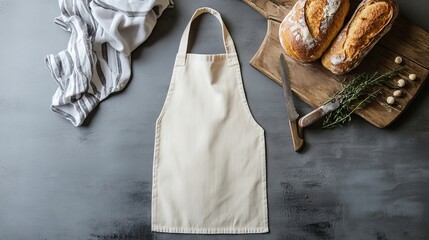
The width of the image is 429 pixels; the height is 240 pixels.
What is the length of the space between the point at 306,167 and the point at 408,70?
0.42m

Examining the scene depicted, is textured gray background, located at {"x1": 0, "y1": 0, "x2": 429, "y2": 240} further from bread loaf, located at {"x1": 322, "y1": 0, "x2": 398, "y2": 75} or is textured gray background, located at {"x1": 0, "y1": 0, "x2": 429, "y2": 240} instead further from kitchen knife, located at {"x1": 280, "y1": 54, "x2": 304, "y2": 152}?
bread loaf, located at {"x1": 322, "y1": 0, "x2": 398, "y2": 75}

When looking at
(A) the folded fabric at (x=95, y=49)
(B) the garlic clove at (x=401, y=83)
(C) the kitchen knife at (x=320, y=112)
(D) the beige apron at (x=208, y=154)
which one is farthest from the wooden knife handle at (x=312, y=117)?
(A) the folded fabric at (x=95, y=49)

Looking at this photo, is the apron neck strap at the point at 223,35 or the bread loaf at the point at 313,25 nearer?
the bread loaf at the point at 313,25

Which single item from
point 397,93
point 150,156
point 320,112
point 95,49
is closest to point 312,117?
point 320,112

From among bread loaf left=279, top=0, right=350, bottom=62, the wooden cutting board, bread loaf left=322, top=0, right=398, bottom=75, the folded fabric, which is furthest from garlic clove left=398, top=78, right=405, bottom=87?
the folded fabric

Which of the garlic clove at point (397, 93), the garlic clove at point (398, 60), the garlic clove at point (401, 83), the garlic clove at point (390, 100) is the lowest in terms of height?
the garlic clove at point (390, 100)

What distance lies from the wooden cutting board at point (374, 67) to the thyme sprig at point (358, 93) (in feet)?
0.06

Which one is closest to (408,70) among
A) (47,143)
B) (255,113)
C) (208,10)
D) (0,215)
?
(255,113)

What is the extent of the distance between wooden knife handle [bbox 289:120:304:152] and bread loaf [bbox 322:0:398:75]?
216 mm

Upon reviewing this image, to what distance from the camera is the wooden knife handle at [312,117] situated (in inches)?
56.5

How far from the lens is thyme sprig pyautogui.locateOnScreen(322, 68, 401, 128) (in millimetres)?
1428

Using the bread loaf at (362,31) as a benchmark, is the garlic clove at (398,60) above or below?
below

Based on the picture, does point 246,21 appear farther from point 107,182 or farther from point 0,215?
point 0,215

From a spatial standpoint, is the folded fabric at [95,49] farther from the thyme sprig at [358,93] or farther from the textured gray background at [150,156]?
the thyme sprig at [358,93]
